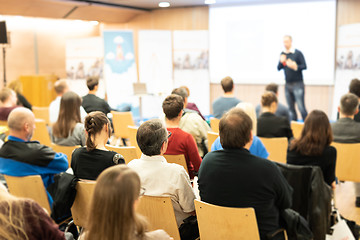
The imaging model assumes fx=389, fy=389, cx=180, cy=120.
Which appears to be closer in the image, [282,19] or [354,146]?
[354,146]

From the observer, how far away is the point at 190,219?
267cm

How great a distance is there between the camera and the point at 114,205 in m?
1.51

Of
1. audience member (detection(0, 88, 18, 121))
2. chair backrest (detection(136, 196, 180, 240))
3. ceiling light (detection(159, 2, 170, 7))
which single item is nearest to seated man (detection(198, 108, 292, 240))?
chair backrest (detection(136, 196, 180, 240))

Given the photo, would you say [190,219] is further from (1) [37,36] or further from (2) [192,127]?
(1) [37,36]

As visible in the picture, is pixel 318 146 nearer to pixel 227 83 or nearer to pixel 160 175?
pixel 160 175

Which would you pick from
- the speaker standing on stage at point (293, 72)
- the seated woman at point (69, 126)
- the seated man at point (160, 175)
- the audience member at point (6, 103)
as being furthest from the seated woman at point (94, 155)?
the speaker standing on stage at point (293, 72)

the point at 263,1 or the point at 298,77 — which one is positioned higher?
the point at 263,1

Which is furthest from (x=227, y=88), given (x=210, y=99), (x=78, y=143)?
(x=210, y=99)

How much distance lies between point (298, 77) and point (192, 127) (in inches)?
190

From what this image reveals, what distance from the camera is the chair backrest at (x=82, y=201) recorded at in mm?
2696

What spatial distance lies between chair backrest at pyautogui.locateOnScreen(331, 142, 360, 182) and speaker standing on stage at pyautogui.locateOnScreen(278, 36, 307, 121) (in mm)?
4174

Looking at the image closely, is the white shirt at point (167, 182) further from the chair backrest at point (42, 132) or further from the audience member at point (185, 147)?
the chair backrest at point (42, 132)

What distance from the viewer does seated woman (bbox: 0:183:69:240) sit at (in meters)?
1.63

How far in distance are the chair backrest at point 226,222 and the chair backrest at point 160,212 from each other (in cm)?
21
